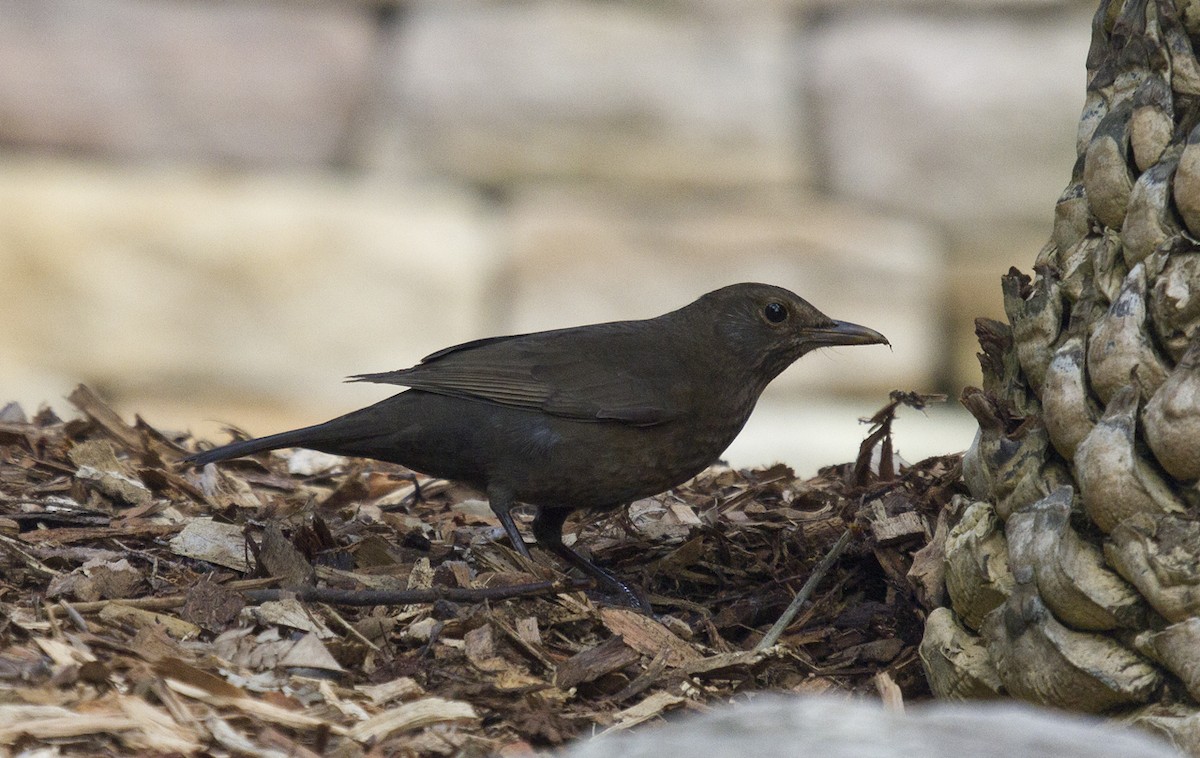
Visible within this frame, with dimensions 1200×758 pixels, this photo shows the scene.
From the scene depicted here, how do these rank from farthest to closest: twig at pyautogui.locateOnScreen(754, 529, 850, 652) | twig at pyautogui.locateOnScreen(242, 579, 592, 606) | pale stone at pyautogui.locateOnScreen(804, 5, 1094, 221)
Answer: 1. pale stone at pyautogui.locateOnScreen(804, 5, 1094, 221)
2. twig at pyautogui.locateOnScreen(754, 529, 850, 652)
3. twig at pyautogui.locateOnScreen(242, 579, 592, 606)

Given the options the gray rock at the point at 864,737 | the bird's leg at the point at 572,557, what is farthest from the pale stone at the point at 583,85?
the gray rock at the point at 864,737

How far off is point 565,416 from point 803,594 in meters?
1.28

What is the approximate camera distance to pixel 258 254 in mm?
8367

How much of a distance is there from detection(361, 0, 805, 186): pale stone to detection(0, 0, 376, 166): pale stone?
30 centimetres

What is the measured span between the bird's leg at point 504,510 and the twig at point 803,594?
959 millimetres

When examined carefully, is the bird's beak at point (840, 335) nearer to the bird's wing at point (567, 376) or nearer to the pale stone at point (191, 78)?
the bird's wing at point (567, 376)

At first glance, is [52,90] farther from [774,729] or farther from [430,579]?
[774,729]

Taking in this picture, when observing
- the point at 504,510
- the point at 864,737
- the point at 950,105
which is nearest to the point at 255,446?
the point at 504,510

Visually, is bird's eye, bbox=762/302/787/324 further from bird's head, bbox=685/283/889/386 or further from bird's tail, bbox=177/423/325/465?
bird's tail, bbox=177/423/325/465

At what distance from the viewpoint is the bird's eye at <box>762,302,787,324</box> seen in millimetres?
5215

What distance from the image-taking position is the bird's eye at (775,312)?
5215mm

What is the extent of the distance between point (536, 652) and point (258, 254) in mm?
5349

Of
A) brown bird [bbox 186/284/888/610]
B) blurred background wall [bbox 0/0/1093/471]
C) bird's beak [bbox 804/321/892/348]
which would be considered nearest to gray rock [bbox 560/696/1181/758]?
brown bird [bbox 186/284/888/610]

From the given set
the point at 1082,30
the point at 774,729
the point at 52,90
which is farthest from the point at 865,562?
the point at 52,90
